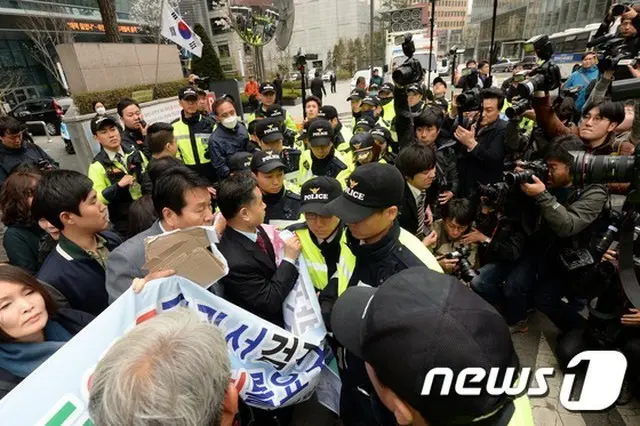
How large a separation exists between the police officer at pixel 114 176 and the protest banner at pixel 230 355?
1977 mm

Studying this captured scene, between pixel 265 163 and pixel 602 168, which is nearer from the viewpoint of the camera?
pixel 602 168

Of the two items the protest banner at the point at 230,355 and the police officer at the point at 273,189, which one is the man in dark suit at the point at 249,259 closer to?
the protest banner at the point at 230,355

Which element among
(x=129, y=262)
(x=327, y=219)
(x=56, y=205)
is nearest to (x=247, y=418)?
(x=129, y=262)

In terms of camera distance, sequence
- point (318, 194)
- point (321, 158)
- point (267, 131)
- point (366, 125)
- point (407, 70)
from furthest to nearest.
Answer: point (366, 125), point (267, 131), point (321, 158), point (407, 70), point (318, 194)

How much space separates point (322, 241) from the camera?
7.50 ft

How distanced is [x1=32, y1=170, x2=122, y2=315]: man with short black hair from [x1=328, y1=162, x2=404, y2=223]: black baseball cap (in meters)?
1.44

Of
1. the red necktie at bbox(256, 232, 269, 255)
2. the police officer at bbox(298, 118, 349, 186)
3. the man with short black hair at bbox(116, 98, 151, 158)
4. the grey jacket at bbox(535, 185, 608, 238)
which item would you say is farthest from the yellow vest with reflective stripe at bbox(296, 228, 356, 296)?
the man with short black hair at bbox(116, 98, 151, 158)

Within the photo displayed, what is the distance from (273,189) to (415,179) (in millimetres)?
1220

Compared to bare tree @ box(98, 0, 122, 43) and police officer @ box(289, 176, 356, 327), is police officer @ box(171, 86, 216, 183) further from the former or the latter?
bare tree @ box(98, 0, 122, 43)

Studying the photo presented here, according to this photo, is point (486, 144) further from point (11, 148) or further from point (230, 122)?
point (11, 148)

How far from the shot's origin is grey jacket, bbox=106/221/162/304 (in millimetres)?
1890

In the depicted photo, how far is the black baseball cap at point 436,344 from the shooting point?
2.74 ft

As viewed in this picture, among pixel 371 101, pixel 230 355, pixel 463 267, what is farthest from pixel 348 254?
pixel 371 101

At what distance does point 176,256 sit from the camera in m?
1.72
